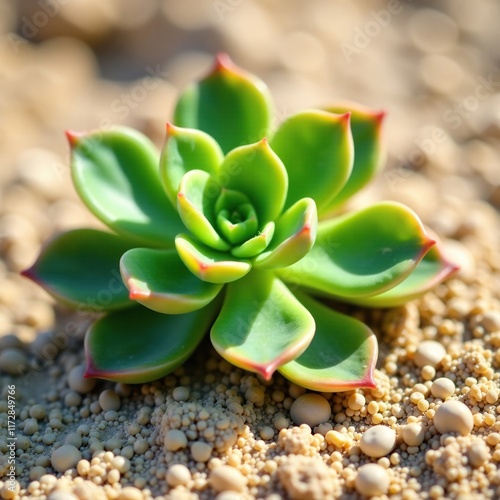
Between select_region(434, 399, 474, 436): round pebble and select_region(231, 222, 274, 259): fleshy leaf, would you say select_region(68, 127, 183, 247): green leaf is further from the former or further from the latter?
select_region(434, 399, 474, 436): round pebble

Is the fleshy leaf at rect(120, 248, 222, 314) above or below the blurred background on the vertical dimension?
above

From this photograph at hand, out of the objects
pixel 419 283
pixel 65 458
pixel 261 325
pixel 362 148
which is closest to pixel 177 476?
pixel 65 458

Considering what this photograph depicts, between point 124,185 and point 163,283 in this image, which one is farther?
point 124,185

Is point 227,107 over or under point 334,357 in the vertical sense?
over

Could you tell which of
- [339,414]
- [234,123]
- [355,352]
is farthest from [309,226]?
[234,123]

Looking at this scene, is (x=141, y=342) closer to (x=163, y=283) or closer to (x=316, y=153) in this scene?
(x=163, y=283)

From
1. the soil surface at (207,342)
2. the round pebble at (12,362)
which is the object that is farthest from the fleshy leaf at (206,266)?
the round pebble at (12,362)

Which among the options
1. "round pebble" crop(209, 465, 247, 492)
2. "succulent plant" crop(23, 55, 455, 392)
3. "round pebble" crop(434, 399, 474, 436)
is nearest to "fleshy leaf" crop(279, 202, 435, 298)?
"succulent plant" crop(23, 55, 455, 392)

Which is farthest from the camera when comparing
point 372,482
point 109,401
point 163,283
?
point 109,401
